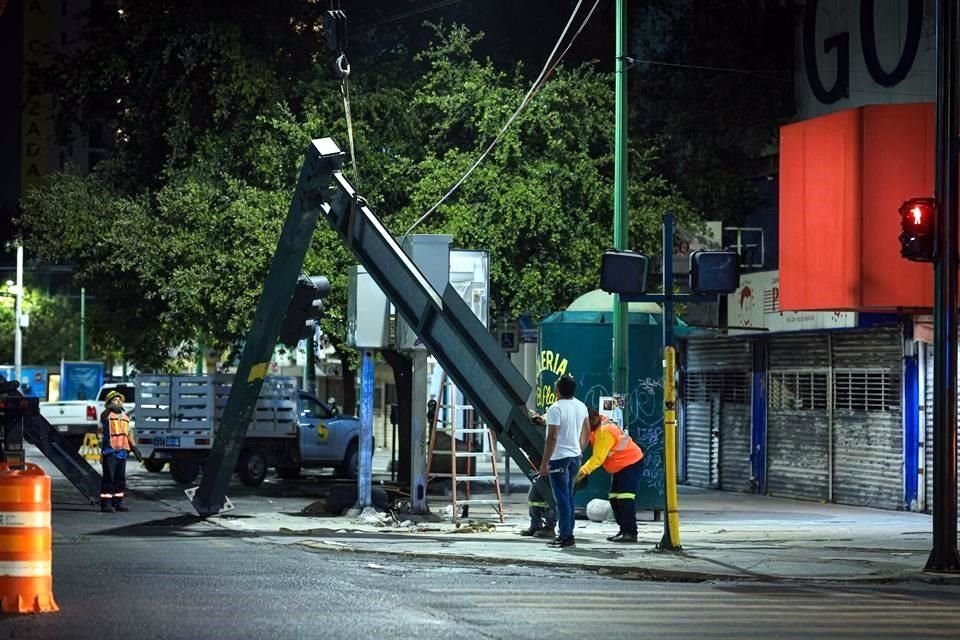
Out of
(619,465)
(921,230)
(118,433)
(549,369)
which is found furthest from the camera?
(118,433)

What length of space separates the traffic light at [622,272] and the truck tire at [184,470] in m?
16.0

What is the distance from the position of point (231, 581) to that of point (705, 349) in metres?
19.1

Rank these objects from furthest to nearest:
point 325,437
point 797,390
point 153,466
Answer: point 153,466 → point 325,437 → point 797,390

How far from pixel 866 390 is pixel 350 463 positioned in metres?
12.0

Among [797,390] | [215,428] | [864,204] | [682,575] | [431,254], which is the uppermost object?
[864,204]

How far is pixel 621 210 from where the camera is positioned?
22109 mm

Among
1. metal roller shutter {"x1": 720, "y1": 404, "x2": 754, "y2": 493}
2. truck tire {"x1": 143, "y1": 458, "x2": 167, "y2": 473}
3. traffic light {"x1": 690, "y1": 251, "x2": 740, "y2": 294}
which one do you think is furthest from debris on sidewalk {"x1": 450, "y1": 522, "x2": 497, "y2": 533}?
truck tire {"x1": 143, "y1": 458, "x2": 167, "y2": 473}

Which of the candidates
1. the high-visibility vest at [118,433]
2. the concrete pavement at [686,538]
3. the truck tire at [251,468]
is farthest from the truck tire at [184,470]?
the high-visibility vest at [118,433]

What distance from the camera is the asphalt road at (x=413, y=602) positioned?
11.5m

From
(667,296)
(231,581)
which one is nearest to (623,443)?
(667,296)

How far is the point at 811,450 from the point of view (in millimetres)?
28375

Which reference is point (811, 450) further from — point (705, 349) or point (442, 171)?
point (442, 171)

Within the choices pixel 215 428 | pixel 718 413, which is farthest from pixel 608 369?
pixel 215 428

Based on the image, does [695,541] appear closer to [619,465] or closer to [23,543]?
[619,465]
